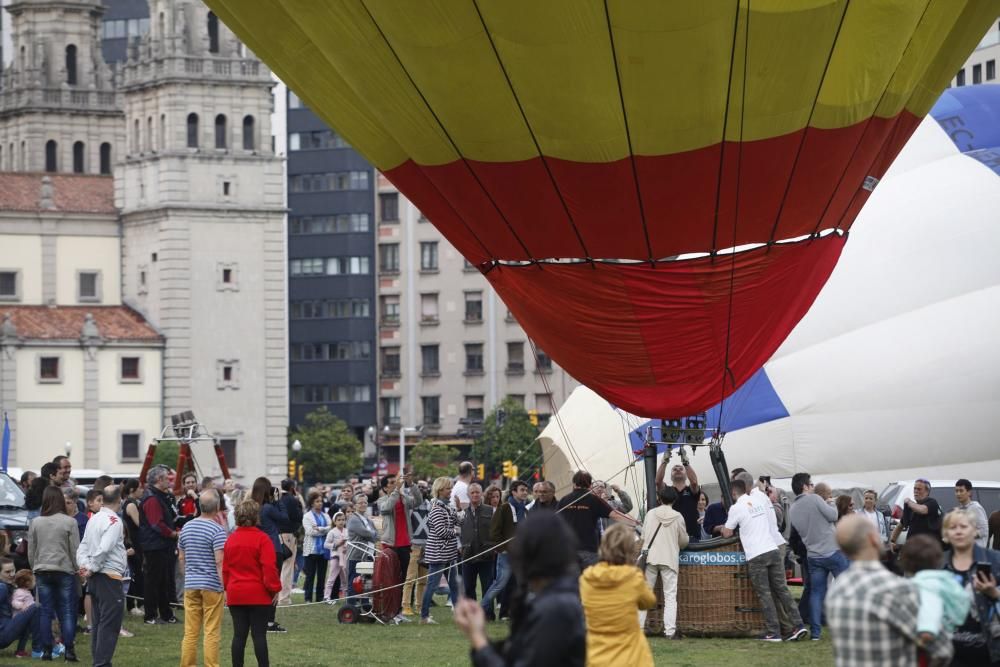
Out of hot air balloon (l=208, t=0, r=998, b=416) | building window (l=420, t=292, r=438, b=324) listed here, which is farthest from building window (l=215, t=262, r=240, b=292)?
hot air balloon (l=208, t=0, r=998, b=416)

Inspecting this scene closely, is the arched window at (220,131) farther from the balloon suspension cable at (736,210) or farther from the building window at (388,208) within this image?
the balloon suspension cable at (736,210)

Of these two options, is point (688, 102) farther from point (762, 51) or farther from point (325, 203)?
point (325, 203)

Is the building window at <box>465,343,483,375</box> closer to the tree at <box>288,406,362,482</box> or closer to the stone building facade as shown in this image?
the tree at <box>288,406,362,482</box>

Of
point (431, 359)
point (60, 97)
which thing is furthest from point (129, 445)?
point (60, 97)

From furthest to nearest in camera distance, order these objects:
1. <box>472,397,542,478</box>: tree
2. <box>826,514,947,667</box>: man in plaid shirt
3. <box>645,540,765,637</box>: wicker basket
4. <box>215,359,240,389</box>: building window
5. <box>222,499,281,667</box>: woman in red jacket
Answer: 1. <box>472,397,542,478</box>: tree
2. <box>215,359,240,389</box>: building window
3. <box>645,540,765,637</box>: wicker basket
4. <box>222,499,281,667</box>: woman in red jacket
5. <box>826,514,947,667</box>: man in plaid shirt

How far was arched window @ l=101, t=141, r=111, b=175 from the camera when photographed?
8019 cm

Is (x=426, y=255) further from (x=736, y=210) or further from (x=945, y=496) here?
(x=736, y=210)

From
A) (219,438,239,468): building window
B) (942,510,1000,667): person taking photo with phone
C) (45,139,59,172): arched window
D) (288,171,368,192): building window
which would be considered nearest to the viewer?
(942,510,1000,667): person taking photo with phone

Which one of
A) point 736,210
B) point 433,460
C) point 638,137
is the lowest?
point 433,460

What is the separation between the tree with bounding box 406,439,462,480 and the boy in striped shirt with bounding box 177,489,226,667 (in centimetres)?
5435

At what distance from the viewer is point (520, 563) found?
21.0 feet

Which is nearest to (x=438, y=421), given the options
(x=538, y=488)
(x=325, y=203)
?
(x=325, y=203)

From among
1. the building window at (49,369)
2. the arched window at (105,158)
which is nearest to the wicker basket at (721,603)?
the building window at (49,369)

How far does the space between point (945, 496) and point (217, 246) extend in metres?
46.9
